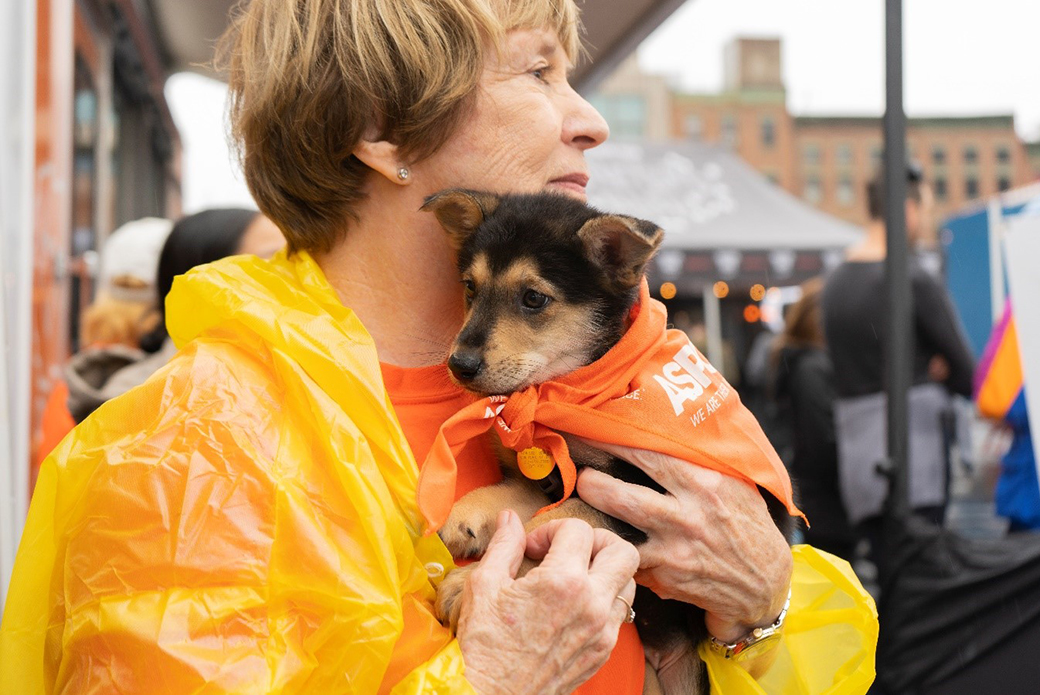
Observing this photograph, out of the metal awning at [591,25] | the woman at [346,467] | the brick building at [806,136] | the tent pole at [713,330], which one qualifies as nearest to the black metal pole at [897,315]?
the metal awning at [591,25]

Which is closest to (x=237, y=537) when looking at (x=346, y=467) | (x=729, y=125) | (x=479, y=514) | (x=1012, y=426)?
(x=346, y=467)

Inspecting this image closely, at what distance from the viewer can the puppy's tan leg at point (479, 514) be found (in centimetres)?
164

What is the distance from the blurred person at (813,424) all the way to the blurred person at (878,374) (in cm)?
34

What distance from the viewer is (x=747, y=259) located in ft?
42.6

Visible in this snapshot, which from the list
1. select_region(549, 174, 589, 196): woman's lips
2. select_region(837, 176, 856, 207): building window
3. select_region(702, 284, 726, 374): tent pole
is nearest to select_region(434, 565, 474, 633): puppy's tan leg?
select_region(549, 174, 589, 196): woman's lips

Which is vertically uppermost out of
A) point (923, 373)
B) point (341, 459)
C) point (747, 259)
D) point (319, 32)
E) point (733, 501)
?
point (319, 32)

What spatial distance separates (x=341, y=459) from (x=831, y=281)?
4119mm

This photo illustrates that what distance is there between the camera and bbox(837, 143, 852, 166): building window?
6825 cm

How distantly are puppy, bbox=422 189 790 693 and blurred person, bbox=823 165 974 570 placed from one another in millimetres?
2812

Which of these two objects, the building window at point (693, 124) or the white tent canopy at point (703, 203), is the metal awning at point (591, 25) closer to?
the white tent canopy at point (703, 203)

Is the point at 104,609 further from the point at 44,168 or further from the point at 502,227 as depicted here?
the point at 44,168

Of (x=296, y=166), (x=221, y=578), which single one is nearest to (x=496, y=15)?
(x=296, y=166)

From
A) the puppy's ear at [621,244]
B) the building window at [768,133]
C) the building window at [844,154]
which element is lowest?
the building window at [844,154]

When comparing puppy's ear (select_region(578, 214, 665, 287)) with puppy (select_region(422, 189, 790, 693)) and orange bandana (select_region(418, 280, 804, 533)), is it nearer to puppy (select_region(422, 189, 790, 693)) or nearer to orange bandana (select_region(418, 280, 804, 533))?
puppy (select_region(422, 189, 790, 693))
